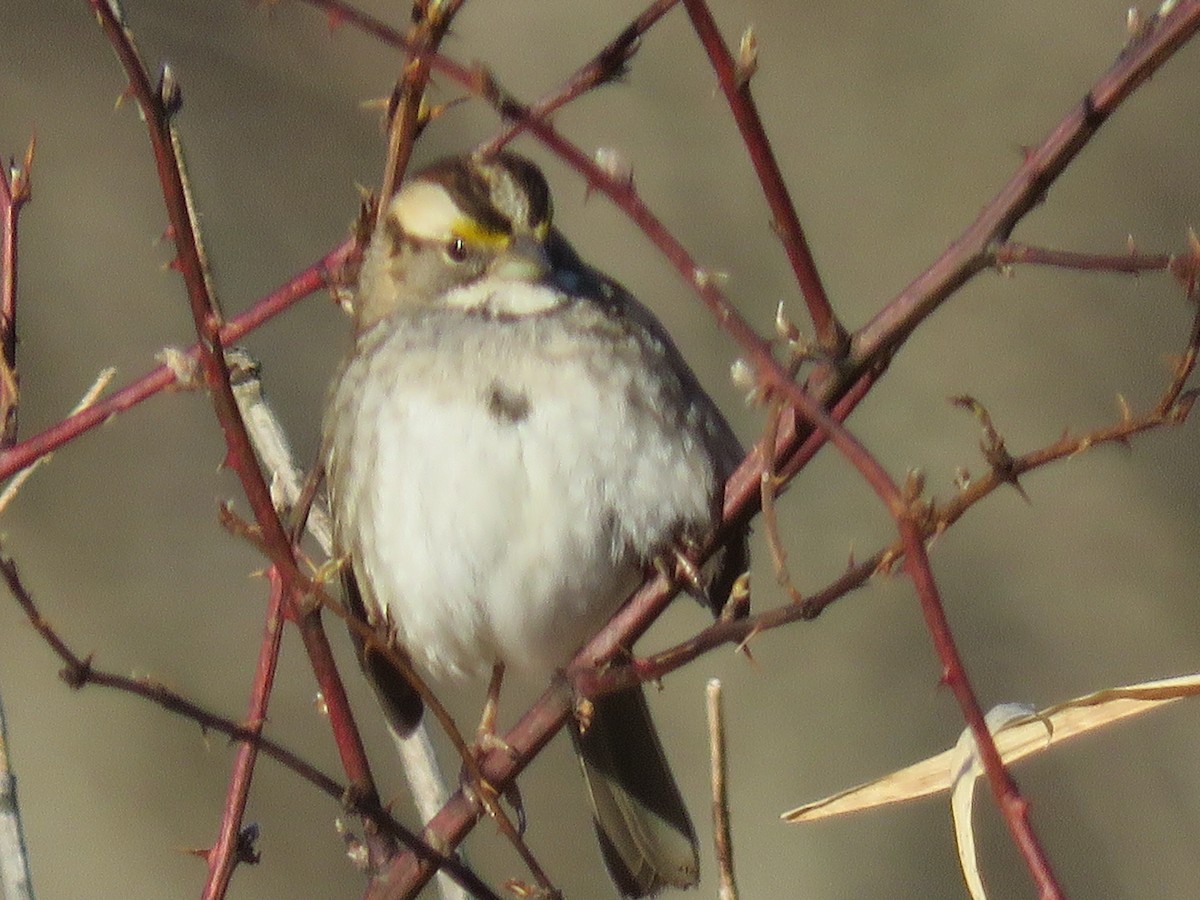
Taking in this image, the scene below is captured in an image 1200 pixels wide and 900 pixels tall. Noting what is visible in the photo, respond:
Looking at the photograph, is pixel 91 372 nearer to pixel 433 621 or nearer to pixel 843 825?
pixel 843 825

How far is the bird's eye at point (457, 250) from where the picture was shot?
341cm

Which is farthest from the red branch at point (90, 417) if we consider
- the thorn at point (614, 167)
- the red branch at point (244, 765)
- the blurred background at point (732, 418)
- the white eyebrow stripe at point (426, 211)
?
the blurred background at point (732, 418)

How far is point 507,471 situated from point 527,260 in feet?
1.33

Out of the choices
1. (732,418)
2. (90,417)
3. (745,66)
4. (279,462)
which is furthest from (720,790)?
(732,418)

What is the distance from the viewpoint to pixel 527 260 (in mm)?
3338

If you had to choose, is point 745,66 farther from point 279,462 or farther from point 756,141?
point 279,462

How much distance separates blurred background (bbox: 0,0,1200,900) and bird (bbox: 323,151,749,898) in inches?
127

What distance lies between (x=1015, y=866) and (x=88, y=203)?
13.2 feet

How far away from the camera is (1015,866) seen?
6961mm

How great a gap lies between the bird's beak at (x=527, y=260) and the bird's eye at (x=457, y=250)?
0.09 metres

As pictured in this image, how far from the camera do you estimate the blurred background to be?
6941mm

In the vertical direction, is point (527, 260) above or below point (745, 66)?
above

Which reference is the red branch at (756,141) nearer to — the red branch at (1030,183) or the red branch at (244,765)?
the red branch at (1030,183)

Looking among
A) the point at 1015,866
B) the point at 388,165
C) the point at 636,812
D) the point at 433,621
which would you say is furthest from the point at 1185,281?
the point at 1015,866
